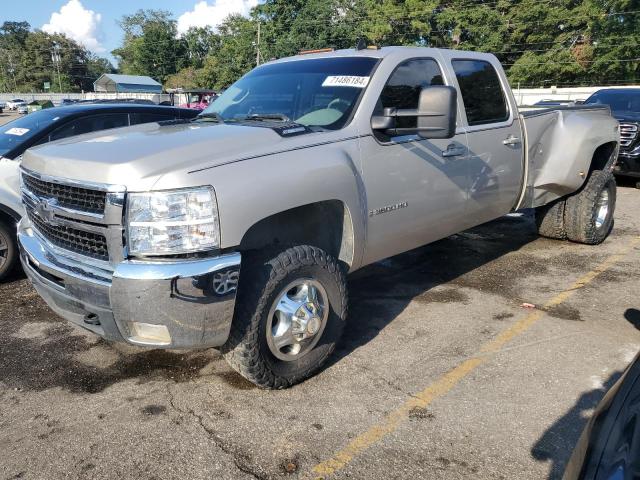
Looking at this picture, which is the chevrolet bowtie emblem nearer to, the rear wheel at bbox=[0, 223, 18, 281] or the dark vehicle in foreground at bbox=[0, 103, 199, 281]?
the dark vehicle in foreground at bbox=[0, 103, 199, 281]

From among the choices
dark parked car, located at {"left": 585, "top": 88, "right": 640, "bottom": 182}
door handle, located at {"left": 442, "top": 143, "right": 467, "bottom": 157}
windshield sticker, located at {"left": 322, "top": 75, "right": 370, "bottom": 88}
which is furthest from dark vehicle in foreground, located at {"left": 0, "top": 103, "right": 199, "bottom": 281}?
dark parked car, located at {"left": 585, "top": 88, "right": 640, "bottom": 182}

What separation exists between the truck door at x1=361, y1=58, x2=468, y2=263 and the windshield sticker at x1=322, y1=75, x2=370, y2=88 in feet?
0.50

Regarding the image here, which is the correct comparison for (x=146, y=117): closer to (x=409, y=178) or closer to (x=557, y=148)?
(x=409, y=178)

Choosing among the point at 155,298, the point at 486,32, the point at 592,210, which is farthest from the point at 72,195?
the point at 486,32

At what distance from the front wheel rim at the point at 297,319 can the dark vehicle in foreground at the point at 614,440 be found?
1.81 m

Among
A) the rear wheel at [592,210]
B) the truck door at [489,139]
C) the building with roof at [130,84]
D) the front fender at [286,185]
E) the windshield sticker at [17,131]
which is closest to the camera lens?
the front fender at [286,185]

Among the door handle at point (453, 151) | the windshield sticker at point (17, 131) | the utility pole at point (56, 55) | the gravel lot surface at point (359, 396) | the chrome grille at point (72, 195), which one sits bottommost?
the gravel lot surface at point (359, 396)

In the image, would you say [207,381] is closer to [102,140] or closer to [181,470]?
[181,470]

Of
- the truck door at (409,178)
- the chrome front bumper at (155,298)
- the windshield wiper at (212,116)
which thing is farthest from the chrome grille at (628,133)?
the chrome front bumper at (155,298)

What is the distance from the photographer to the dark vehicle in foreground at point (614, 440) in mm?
1402

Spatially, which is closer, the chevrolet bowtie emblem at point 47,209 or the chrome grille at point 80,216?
the chrome grille at point 80,216

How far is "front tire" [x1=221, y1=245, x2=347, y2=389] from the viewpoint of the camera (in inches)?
119

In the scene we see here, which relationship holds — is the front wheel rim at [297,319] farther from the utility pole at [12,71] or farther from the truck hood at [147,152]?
the utility pole at [12,71]

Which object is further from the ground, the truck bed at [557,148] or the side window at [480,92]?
the side window at [480,92]
